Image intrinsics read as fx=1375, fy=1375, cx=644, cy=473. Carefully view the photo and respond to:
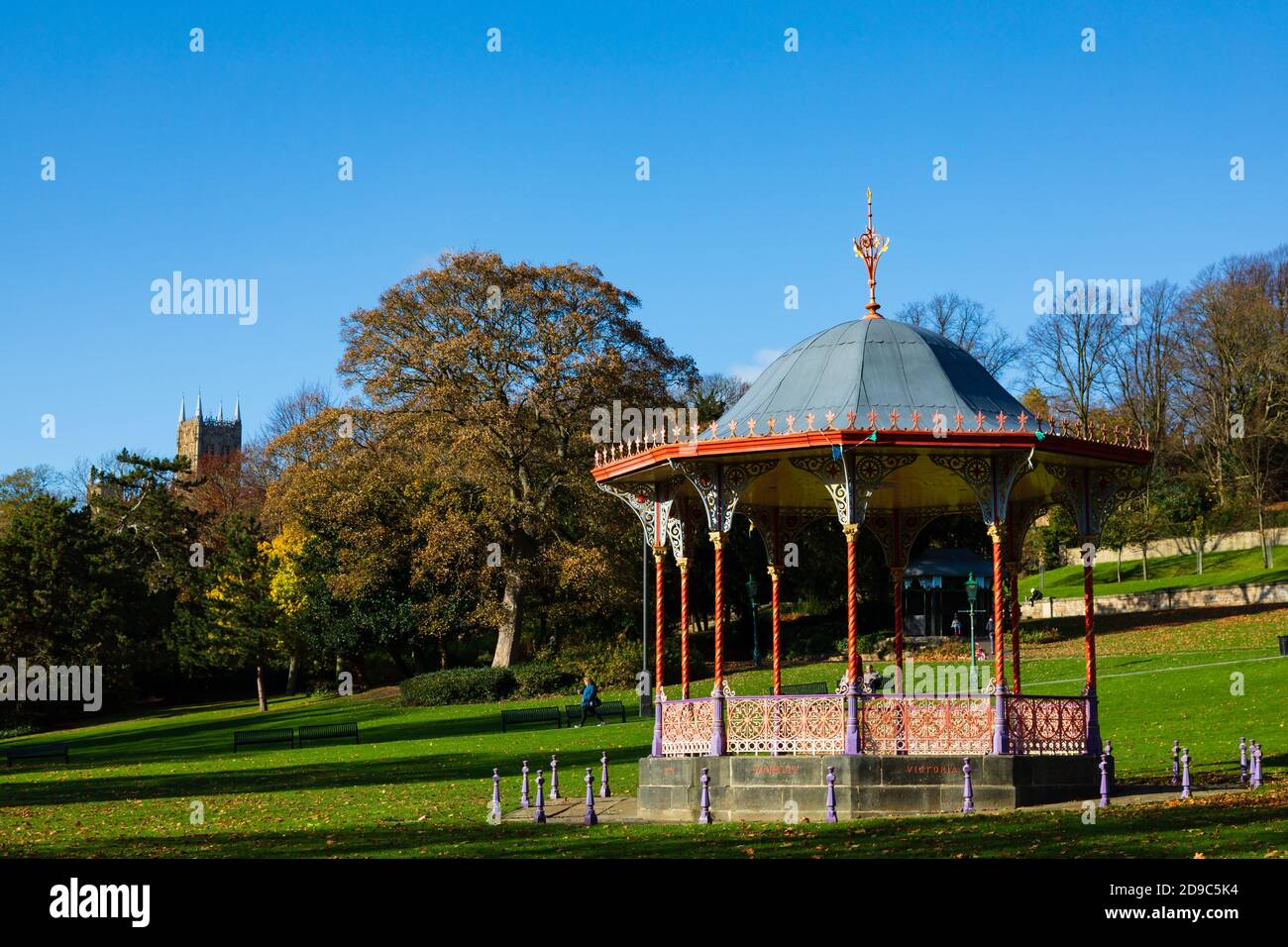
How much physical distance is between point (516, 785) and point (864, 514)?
9.63 meters

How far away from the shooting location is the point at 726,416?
841 inches

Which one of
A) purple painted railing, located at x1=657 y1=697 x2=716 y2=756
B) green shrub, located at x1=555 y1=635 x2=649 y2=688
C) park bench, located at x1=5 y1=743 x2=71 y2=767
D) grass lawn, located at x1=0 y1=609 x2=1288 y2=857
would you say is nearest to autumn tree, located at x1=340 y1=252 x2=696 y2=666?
green shrub, located at x1=555 y1=635 x2=649 y2=688

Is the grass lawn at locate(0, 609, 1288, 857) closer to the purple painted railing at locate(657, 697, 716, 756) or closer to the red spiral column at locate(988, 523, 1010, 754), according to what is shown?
the red spiral column at locate(988, 523, 1010, 754)

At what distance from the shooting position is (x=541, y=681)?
4828 cm

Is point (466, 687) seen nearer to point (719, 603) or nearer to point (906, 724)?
point (719, 603)

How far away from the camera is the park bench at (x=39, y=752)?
38.5m

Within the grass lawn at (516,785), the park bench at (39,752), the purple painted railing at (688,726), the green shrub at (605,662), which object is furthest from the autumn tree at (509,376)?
the purple painted railing at (688,726)

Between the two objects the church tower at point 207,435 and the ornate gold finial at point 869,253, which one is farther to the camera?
the church tower at point 207,435

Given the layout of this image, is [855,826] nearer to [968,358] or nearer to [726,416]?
[726,416]

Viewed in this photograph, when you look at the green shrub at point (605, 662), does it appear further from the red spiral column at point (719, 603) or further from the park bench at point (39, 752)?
the red spiral column at point (719, 603)

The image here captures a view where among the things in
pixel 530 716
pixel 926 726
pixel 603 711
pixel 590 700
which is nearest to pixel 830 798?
pixel 926 726

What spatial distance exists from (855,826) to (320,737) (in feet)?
87.4

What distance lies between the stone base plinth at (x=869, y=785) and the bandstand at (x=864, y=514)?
21 mm
